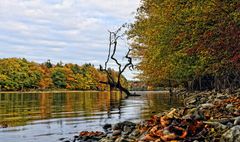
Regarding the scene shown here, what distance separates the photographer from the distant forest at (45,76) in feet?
411

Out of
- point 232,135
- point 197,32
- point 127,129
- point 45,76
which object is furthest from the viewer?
point 45,76

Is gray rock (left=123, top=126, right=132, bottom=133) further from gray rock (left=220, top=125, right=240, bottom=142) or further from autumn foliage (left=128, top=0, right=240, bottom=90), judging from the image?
gray rock (left=220, top=125, right=240, bottom=142)

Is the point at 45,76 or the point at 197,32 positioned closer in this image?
the point at 197,32

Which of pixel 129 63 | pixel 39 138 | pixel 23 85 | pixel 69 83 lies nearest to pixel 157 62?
pixel 39 138

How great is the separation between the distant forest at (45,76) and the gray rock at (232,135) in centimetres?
10162

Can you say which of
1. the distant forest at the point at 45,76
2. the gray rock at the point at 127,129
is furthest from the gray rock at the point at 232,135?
the distant forest at the point at 45,76

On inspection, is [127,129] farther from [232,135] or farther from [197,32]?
[197,32]

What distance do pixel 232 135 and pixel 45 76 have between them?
136523 millimetres

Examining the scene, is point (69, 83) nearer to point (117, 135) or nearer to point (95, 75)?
point (95, 75)

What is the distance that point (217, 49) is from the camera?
18.5 metres

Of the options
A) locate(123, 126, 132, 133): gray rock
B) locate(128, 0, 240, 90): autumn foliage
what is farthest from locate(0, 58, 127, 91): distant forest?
locate(123, 126, 132, 133): gray rock

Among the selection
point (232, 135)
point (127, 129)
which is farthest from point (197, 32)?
point (232, 135)

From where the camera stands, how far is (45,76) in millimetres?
142625

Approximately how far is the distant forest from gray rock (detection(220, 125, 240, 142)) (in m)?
102
